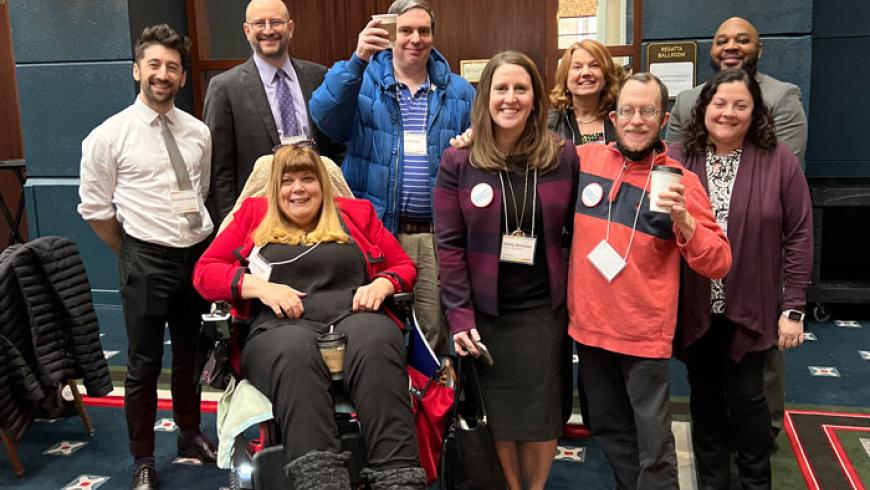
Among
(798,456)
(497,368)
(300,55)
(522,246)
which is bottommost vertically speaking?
(798,456)

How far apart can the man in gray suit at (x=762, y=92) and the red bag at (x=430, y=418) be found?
145cm

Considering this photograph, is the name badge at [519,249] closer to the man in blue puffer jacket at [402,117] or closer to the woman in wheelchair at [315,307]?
the woman in wheelchair at [315,307]

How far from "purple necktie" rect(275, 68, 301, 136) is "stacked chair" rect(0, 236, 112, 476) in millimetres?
994

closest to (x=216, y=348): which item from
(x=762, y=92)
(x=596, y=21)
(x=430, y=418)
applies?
(x=430, y=418)

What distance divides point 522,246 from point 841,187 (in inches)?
126

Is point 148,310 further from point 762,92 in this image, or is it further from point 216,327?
point 762,92

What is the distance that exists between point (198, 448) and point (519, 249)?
165 cm

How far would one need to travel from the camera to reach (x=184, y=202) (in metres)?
2.81

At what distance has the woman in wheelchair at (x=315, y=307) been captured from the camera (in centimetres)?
214

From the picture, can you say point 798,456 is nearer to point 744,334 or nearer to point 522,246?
point 744,334

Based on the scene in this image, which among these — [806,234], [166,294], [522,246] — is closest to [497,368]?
[522,246]

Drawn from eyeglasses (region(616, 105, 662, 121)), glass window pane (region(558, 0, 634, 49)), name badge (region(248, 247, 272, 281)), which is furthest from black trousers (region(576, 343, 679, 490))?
glass window pane (region(558, 0, 634, 49))

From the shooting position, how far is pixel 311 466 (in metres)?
2.05

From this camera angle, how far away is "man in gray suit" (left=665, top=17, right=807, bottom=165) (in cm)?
301
